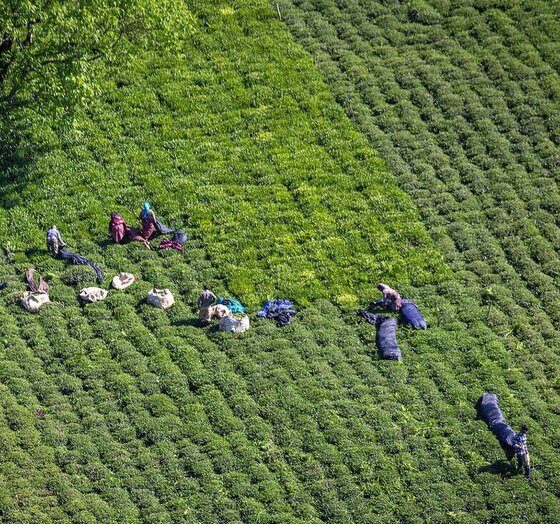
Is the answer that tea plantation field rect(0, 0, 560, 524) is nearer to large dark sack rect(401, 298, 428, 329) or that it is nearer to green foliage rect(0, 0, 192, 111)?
large dark sack rect(401, 298, 428, 329)

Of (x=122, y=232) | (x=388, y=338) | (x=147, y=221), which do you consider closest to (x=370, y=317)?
(x=388, y=338)

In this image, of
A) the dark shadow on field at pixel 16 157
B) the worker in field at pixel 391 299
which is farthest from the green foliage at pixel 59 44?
the worker in field at pixel 391 299

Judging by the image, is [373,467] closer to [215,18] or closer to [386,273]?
[386,273]

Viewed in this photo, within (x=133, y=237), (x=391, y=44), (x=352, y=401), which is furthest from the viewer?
(x=391, y=44)

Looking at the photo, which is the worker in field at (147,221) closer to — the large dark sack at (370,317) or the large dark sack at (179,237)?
the large dark sack at (179,237)

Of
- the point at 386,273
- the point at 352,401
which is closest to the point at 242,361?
the point at 352,401

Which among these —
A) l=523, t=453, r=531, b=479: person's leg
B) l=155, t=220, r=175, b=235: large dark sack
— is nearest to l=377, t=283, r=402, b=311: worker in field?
l=523, t=453, r=531, b=479: person's leg
